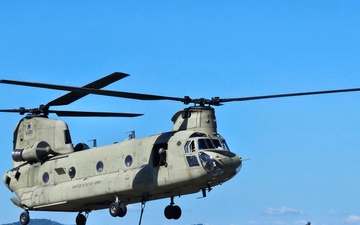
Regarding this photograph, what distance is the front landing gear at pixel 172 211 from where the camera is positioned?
33.2 metres

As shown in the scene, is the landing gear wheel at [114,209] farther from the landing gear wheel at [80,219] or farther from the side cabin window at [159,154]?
the landing gear wheel at [80,219]

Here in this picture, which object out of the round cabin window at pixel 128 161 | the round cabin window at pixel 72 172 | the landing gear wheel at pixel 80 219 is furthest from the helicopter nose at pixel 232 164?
the landing gear wheel at pixel 80 219

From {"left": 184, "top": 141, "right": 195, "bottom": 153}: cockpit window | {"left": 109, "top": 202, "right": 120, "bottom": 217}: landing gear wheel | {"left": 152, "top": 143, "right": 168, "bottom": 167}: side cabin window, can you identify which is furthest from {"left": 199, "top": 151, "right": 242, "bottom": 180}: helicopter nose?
{"left": 109, "top": 202, "right": 120, "bottom": 217}: landing gear wheel

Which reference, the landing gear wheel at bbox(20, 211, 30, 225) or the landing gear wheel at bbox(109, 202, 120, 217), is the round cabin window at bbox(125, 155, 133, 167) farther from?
the landing gear wheel at bbox(20, 211, 30, 225)

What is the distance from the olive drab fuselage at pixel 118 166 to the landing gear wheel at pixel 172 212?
2.94 feet

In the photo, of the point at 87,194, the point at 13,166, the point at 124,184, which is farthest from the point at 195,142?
the point at 13,166

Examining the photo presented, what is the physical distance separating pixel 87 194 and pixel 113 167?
1.72 metres

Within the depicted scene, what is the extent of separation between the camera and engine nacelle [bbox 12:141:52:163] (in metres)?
35.8

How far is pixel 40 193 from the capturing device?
1371 inches

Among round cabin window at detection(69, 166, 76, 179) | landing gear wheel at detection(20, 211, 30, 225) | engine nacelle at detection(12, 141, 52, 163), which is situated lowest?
landing gear wheel at detection(20, 211, 30, 225)

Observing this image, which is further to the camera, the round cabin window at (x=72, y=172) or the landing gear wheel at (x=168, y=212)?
the round cabin window at (x=72, y=172)

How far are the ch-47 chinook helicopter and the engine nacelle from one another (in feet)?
0.16

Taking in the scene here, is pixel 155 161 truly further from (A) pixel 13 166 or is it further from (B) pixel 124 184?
(A) pixel 13 166

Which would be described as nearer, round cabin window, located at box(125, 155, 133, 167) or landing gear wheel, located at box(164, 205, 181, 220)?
round cabin window, located at box(125, 155, 133, 167)
